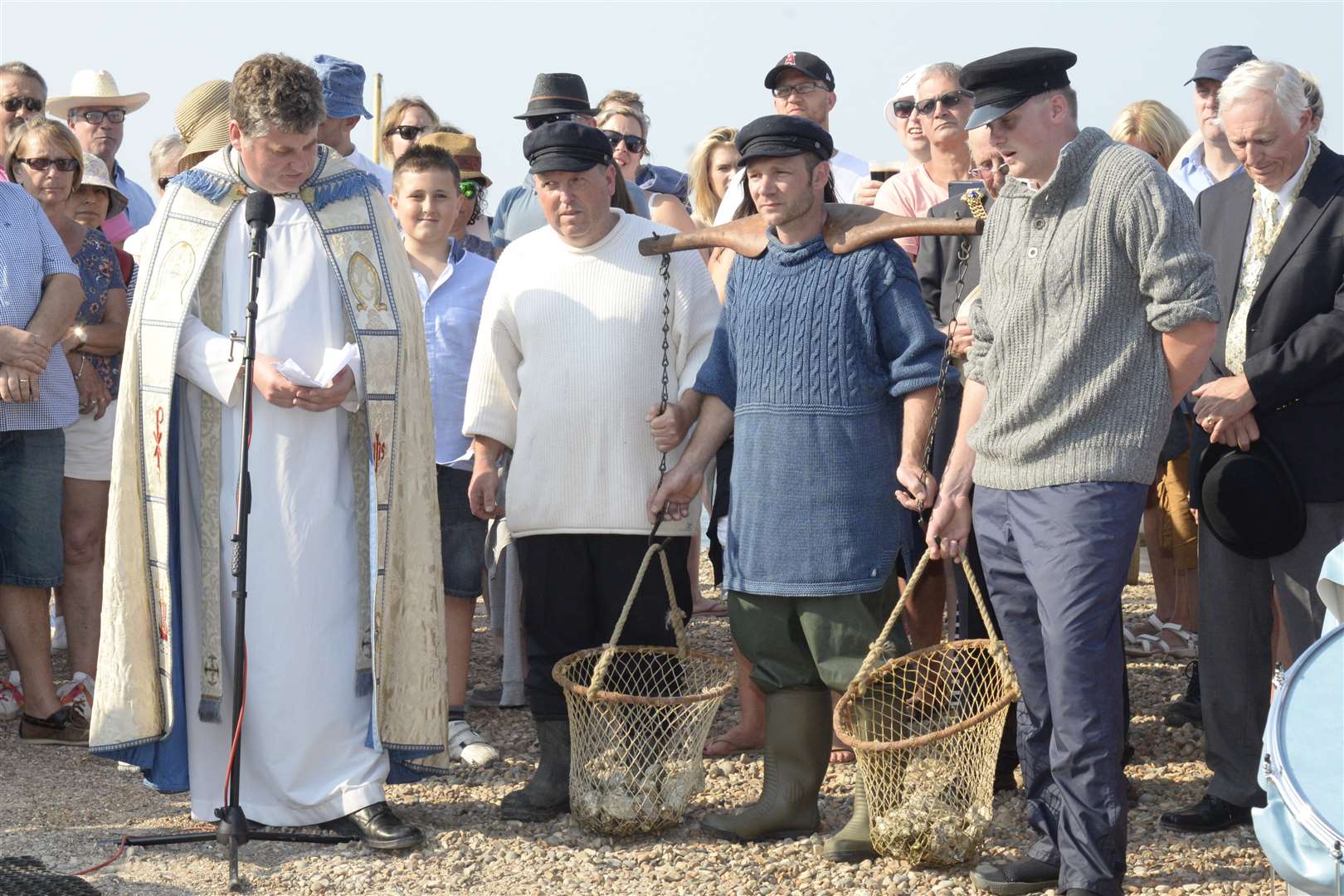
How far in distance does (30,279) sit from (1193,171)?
4.98m

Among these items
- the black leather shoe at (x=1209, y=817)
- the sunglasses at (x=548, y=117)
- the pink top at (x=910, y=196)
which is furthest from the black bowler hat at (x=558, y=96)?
the black leather shoe at (x=1209, y=817)

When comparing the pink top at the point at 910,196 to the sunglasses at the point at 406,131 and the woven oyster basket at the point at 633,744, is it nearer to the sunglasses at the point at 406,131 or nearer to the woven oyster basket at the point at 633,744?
the woven oyster basket at the point at 633,744

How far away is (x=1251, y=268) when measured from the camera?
5270mm

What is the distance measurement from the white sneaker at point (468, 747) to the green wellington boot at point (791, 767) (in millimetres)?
1280

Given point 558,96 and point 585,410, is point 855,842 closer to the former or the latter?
point 585,410

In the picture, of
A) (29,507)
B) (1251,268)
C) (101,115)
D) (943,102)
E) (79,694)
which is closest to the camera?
(1251,268)

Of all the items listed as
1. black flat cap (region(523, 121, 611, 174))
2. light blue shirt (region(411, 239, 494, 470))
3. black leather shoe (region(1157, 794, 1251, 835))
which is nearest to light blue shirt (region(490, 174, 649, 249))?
light blue shirt (region(411, 239, 494, 470))

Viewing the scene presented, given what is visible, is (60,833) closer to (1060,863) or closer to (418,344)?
(418,344)

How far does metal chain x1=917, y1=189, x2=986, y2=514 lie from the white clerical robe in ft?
5.94

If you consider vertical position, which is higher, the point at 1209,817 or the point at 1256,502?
the point at 1256,502

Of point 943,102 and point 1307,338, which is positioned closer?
point 1307,338

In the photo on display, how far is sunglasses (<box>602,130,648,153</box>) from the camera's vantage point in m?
9.04

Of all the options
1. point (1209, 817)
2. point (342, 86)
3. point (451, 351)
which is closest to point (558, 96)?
point (342, 86)

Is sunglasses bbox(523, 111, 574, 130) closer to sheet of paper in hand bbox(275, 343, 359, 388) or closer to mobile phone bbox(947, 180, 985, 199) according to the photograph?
mobile phone bbox(947, 180, 985, 199)
